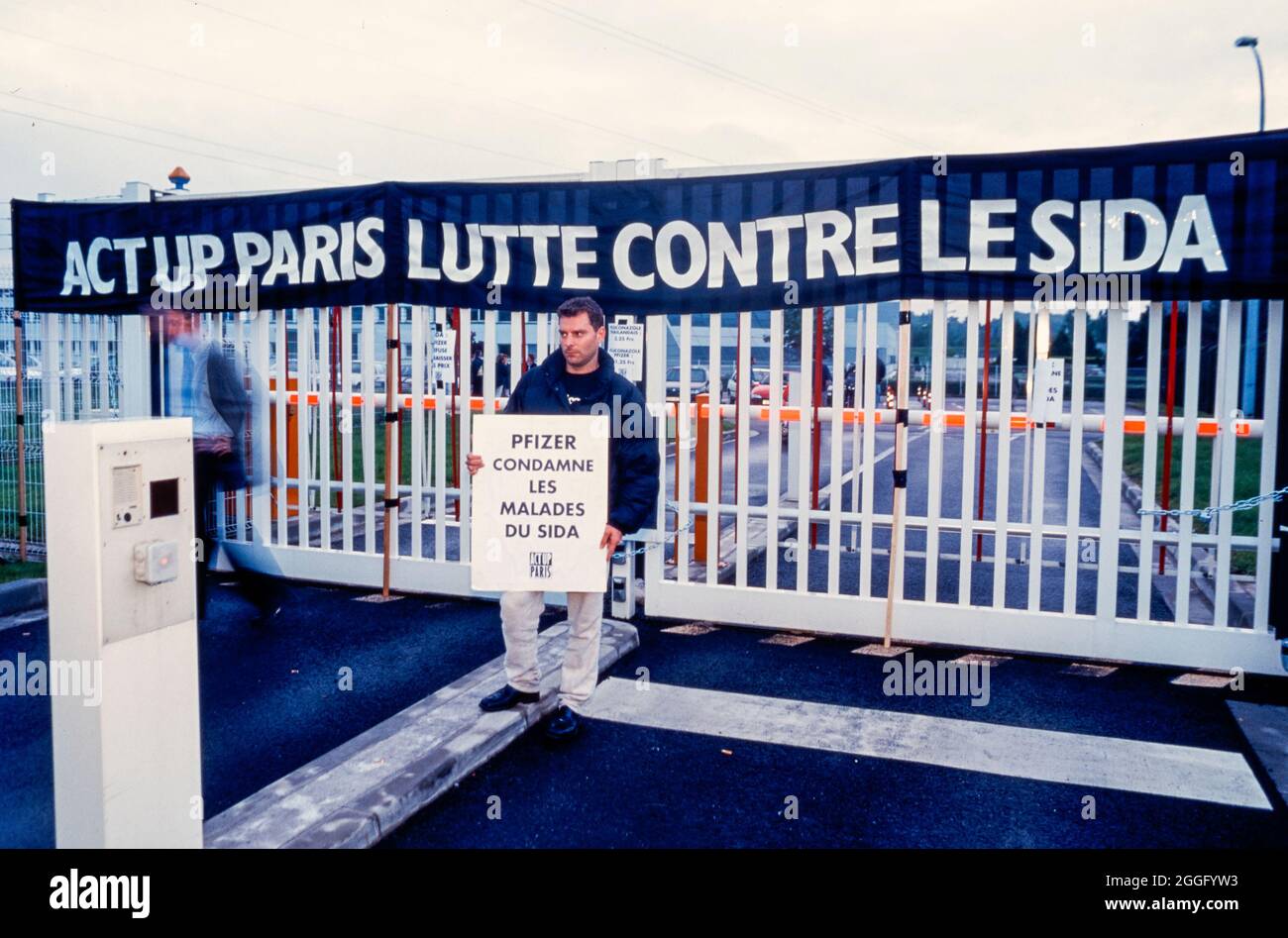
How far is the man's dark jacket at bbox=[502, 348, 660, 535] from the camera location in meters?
5.22

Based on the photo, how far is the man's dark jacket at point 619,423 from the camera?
5219mm

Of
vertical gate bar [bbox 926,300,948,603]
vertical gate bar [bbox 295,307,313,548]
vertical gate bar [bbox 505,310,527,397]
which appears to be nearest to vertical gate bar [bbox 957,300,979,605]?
vertical gate bar [bbox 926,300,948,603]

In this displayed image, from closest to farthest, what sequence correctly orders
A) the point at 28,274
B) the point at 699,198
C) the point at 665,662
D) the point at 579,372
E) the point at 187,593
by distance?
the point at 187,593 → the point at 579,372 → the point at 665,662 → the point at 699,198 → the point at 28,274

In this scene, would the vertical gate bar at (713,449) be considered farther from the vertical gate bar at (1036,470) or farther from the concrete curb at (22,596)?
the concrete curb at (22,596)

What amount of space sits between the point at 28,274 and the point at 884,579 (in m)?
7.81

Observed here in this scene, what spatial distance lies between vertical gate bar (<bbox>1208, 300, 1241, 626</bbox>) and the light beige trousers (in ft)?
12.3

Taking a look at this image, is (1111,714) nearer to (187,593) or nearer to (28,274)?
(187,593)

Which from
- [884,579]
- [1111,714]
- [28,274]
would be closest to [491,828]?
[1111,714]

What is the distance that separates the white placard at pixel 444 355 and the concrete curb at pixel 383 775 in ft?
9.08

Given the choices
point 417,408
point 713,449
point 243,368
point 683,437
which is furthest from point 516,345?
point 243,368

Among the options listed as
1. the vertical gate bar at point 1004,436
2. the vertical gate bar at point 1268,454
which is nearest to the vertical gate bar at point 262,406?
the vertical gate bar at point 1004,436

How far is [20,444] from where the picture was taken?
9.07 m

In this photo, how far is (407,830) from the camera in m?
4.20

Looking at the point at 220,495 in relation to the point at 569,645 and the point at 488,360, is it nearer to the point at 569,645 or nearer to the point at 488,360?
the point at 488,360
